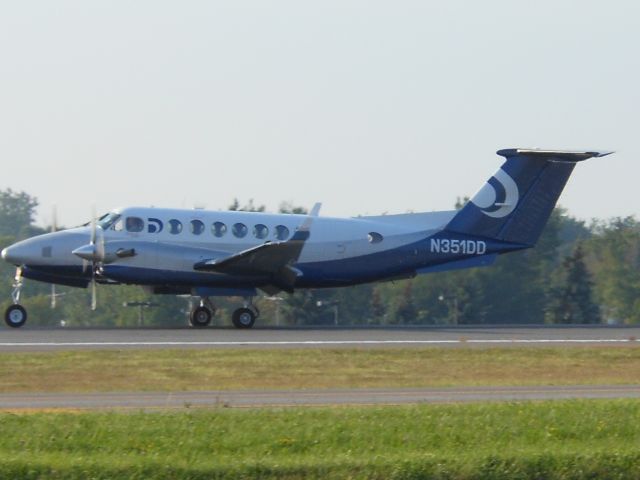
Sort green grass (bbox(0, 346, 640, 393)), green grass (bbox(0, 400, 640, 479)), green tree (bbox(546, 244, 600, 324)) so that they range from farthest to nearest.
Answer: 1. green tree (bbox(546, 244, 600, 324))
2. green grass (bbox(0, 346, 640, 393))
3. green grass (bbox(0, 400, 640, 479))

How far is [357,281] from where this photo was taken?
39.3 meters

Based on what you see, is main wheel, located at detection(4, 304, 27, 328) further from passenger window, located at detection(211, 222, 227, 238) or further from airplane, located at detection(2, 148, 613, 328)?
passenger window, located at detection(211, 222, 227, 238)

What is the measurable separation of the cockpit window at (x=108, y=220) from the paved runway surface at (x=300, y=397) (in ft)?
49.3

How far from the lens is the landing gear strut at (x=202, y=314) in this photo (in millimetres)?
38344

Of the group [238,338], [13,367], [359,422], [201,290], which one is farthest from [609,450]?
[201,290]

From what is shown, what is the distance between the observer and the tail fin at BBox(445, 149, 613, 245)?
39438 millimetres

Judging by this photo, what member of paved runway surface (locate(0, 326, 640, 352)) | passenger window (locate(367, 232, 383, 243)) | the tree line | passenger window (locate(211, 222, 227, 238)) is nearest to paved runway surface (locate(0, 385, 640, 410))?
paved runway surface (locate(0, 326, 640, 352))

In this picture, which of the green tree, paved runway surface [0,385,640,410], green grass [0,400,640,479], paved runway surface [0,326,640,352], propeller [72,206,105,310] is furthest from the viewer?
the green tree

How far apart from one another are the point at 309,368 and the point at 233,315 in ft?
38.3

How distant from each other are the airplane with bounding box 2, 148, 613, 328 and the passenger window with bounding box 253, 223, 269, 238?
0.03 meters

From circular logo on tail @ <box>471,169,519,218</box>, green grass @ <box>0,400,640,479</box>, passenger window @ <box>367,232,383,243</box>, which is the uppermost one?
circular logo on tail @ <box>471,169,519,218</box>

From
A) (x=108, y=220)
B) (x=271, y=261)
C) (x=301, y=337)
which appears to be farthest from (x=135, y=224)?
(x=301, y=337)

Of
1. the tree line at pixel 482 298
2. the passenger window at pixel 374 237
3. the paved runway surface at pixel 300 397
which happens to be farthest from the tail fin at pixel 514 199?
the tree line at pixel 482 298

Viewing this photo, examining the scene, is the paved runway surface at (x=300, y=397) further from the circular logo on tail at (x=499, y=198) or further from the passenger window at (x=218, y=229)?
the circular logo on tail at (x=499, y=198)
